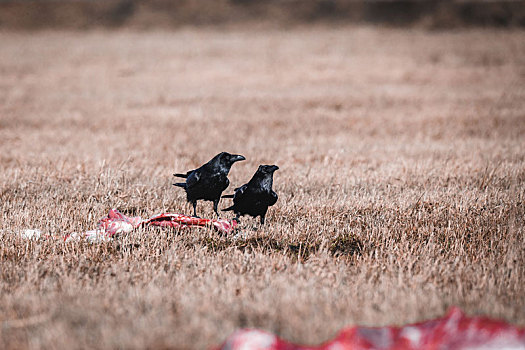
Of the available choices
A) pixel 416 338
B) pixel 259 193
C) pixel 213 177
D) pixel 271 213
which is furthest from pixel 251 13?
pixel 416 338

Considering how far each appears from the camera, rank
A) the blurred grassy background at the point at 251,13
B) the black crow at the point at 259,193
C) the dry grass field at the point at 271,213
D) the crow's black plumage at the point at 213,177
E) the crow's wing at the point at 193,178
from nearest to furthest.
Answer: the dry grass field at the point at 271,213 < the black crow at the point at 259,193 < the crow's black plumage at the point at 213,177 < the crow's wing at the point at 193,178 < the blurred grassy background at the point at 251,13

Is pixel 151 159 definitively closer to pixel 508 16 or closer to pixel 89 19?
pixel 508 16

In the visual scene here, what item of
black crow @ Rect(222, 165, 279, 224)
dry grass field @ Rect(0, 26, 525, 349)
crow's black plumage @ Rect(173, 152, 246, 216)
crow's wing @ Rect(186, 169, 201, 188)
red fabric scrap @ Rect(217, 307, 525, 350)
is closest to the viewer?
red fabric scrap @ Rect(217, 307, 525, 350)

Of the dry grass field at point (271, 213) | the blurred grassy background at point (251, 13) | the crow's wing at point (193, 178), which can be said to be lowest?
the dry grass field at point (271, 213)

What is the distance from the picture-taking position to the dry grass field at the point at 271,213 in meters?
3.57

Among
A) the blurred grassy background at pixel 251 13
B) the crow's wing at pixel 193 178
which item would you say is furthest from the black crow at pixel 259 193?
the blurred grassy background at pixel 251 13

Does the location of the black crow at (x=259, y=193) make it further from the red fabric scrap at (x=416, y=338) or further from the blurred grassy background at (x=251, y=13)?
the blurred grassy background at (x=251, y=13)

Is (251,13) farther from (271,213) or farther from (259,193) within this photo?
(259,193)

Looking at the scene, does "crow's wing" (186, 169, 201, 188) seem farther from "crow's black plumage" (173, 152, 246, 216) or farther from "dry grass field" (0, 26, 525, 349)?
"dry grass field" (0, 26, 525, 349)

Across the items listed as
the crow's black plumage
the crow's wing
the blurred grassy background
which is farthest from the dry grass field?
the blurred grassy background

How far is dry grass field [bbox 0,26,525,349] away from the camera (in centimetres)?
357

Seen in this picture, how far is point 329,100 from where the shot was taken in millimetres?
17750

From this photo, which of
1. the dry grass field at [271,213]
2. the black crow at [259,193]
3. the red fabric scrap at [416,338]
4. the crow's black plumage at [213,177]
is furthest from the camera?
the crow's black plumage at [213,177]

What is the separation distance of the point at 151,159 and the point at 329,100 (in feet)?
31.7
